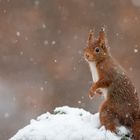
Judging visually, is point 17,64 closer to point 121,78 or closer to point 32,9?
point 32,9

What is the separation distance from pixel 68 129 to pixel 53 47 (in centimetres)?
1497

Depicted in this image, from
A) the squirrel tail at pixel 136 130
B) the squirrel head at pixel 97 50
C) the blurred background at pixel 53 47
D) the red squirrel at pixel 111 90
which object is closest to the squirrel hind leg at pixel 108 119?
the red squirrel at pixel 111 90

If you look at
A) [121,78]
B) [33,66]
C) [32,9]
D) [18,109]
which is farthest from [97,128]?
[32,9]

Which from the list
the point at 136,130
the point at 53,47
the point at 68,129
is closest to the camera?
the point at 136,130

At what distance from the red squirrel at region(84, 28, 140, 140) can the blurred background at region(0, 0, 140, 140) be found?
1202 centimetres

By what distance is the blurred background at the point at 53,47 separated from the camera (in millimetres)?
21703

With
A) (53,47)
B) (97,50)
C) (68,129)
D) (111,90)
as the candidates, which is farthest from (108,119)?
(53,47)

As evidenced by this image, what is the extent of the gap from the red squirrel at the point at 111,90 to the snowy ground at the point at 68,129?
107mm

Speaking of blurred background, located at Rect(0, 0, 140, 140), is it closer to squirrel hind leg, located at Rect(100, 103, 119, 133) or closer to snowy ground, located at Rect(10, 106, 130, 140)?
snowy ground, located at Rect(10, 106, 130, 140)

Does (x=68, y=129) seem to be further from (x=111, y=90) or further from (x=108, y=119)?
(x=111, y=90)

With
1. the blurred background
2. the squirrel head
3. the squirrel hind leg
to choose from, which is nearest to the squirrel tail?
the squirrel hind leg

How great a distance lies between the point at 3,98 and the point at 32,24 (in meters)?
3.57

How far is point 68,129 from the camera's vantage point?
861 cm

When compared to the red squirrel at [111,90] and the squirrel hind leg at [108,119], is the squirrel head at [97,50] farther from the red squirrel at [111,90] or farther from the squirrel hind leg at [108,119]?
the squirrel hind leg at [108,119]
